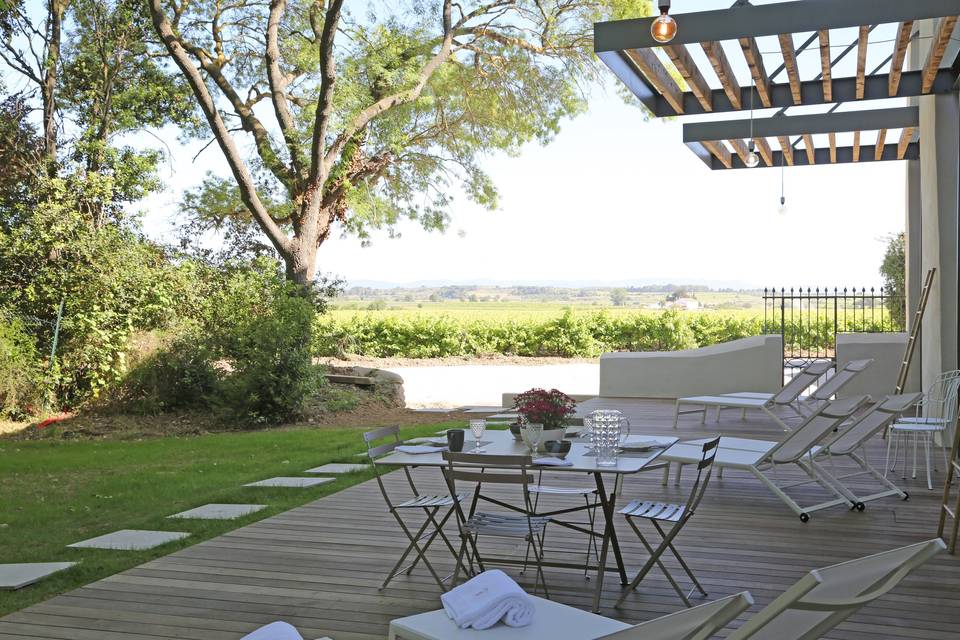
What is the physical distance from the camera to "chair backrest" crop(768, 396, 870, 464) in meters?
5.64

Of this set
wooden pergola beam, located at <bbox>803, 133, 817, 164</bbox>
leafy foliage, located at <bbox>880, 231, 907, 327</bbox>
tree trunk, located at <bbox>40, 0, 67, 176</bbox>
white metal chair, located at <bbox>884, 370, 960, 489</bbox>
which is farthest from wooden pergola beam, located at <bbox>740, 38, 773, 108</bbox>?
tree trunk, located at <bbox>40, 0, 67, 176</bbox>

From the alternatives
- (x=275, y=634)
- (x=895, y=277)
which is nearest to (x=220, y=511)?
(x=275, y=634)

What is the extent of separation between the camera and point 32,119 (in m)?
14.6

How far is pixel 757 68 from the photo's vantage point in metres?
7.17

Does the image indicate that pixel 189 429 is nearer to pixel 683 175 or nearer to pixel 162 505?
pixel 162 505

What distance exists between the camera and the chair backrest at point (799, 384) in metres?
8.87

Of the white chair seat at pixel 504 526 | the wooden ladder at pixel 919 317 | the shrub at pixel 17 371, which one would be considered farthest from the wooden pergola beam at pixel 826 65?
the shrub at pixel 17 371

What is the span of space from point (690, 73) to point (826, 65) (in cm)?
109

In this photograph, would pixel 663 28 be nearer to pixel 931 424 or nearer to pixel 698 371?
pixel 931 424

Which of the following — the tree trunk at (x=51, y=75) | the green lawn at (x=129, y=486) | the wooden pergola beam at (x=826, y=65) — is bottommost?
the green lawn at (x=129, y=486)

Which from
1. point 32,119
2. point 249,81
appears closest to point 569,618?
point 32,119

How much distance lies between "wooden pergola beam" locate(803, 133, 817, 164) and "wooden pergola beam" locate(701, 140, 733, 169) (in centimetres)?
91

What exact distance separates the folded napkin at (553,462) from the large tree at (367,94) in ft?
31.8

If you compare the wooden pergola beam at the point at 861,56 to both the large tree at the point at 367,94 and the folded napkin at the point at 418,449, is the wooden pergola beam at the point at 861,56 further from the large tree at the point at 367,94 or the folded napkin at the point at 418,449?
the large tree at the point at 367,94
